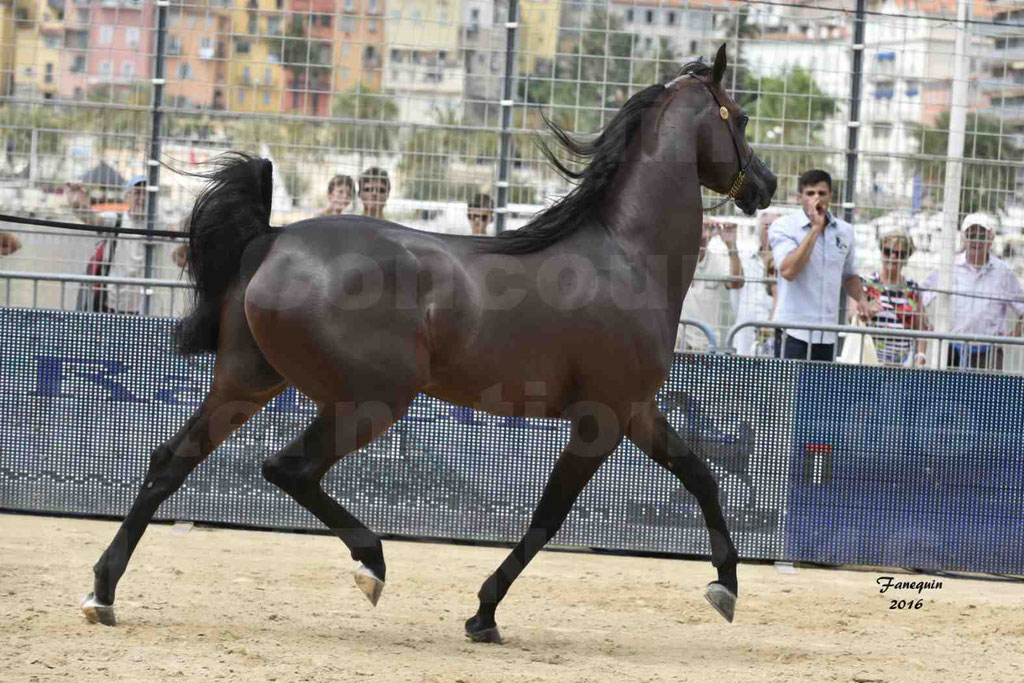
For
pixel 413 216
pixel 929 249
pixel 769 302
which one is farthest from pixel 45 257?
pixel 929 249

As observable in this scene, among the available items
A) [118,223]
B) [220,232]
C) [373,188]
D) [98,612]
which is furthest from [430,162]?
[98,612]

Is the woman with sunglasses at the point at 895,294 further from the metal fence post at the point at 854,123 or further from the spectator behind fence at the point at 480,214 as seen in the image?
the spectator behind fence at the point at 480,214

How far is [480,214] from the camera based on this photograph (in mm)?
8141

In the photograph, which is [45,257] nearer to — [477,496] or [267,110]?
[267,110]

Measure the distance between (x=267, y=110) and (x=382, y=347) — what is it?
12.4 ft

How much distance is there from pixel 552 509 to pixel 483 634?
0.57 m

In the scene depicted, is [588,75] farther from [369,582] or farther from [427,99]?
[369,582]

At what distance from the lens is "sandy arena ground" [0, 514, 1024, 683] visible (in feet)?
15.8

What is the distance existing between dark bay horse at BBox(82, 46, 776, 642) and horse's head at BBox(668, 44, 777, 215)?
0.5 inches

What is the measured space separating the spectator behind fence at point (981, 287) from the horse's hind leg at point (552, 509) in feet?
11.8

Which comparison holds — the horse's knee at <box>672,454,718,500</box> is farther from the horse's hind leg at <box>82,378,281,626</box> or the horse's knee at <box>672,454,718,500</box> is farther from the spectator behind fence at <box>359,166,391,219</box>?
the spectator behind fence at <box>359,166,391,219</box>

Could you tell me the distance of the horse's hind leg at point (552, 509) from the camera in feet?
17.6

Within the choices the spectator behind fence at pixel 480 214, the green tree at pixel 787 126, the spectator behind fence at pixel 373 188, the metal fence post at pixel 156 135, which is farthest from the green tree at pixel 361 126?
the green tree at pixel 787 126

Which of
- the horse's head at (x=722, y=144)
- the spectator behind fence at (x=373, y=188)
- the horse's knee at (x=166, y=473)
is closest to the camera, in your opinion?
the horse's knee at (x=166, y=473)
